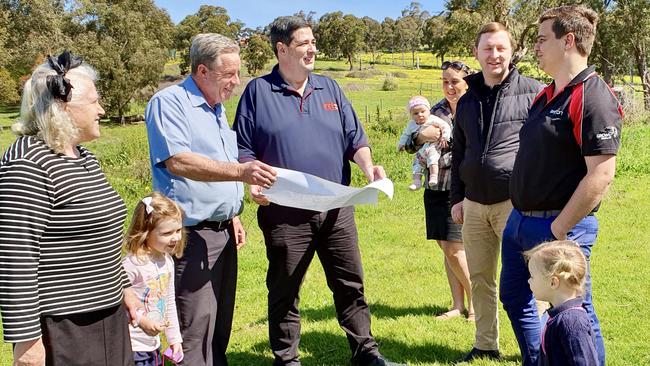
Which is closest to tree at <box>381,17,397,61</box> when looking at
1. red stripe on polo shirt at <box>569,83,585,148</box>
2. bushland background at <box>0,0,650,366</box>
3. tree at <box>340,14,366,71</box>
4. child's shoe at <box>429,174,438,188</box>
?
tree at <box>340,14,366,71</box>

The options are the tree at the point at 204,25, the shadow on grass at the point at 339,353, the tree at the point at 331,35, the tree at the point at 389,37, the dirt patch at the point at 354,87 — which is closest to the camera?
the shadow on grass at the point at 339,353

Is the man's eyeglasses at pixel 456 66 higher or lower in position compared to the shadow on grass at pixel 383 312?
higher

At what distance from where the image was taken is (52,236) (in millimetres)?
2469

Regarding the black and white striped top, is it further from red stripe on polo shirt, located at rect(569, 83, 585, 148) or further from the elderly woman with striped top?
red stripe on polo shirt, located at rect(569, 83, 585, 148)

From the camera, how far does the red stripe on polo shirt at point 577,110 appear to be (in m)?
3.02

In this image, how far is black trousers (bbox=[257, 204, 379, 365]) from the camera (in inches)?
166

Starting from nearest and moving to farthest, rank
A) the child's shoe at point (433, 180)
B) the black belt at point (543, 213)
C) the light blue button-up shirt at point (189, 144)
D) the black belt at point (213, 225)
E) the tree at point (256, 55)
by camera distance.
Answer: the black belt at point (543, 213) → the light blue button-up shirt at point (189, 144) → the black belt at point (213, 225) → the child's shoe at point (433, 180) → the tree at point (256, 55)

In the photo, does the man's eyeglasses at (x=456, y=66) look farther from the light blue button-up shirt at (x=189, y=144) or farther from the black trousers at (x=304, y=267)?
the light blue button-up shirt at (x=189, y=144)

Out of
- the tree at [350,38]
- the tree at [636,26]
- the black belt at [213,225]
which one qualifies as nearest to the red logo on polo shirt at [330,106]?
the black belt at [213,225]

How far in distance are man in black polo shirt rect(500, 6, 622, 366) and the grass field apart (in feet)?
4.75

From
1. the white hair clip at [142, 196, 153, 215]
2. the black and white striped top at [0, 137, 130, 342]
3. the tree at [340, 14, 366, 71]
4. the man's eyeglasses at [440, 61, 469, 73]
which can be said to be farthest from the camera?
the tree at [340, 14, 366, 71]

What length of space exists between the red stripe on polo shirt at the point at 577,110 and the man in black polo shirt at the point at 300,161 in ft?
4.81

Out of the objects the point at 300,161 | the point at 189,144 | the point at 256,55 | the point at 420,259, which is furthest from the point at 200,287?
the point at 256,55

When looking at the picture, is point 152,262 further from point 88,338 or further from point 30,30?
point 30,30
